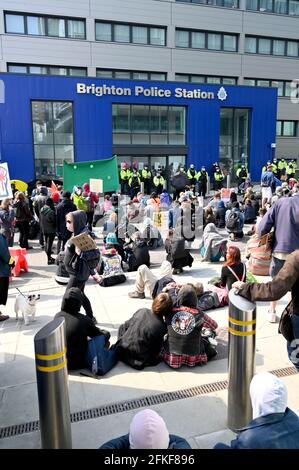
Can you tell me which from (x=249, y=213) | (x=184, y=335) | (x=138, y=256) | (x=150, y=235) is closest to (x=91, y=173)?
(x=150, y=235)

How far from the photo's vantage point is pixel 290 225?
5.38 meters

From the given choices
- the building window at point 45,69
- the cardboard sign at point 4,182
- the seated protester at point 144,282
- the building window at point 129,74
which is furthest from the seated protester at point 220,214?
the building window at point 45,69

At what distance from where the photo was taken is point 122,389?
4.42 meters

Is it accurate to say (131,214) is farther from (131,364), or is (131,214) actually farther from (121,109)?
(121,109)

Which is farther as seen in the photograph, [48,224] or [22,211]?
[22,211]

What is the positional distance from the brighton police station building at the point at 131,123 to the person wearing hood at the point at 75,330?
19712 millimetres

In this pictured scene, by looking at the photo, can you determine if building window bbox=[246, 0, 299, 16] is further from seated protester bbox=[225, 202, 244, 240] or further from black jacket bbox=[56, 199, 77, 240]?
black jacket bbox=[56, 199, 77, 240]

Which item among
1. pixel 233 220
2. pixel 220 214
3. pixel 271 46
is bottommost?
pixel 220 214

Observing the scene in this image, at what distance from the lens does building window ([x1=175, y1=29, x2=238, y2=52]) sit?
102 feet

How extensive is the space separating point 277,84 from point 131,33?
13245 mm

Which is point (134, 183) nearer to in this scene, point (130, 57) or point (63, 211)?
point (130, 57)

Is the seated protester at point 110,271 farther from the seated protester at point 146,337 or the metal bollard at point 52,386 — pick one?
the metal bollard at point 52,386

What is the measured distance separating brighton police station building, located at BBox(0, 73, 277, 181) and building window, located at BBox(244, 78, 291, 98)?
21.1 ft
